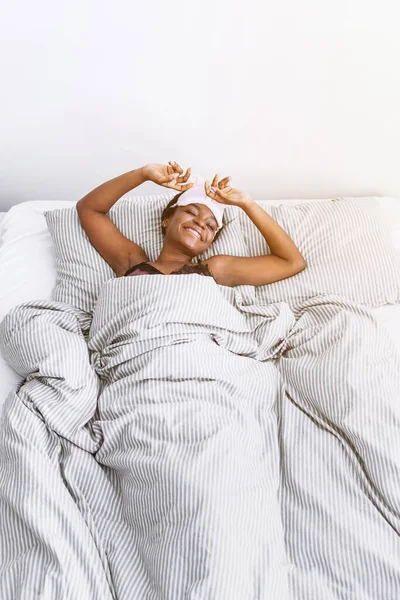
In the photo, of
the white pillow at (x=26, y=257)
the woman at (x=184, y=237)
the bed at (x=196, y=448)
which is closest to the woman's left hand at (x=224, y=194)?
the woman at (x=184, y=237)

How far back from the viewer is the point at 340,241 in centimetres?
176

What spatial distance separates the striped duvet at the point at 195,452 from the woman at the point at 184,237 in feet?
0.68

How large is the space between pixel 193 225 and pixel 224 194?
5.1 inches

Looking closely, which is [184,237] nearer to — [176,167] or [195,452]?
[176,167]

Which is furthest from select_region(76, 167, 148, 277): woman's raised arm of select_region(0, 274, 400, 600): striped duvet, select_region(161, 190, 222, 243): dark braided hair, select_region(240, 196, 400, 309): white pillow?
select_region(240, 196, 400, 309): white pillow

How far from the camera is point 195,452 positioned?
1.03 m

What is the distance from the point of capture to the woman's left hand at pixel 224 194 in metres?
1.61

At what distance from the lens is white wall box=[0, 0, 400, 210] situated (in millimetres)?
1703

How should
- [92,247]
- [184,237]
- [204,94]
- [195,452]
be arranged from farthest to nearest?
[204,94]
[92,247]
[184,237]
[195,452]

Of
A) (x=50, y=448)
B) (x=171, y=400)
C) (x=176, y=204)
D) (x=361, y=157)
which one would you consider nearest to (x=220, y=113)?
(x=176, y=204)

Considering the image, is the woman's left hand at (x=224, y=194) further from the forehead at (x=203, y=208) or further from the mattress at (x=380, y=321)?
the mattress at (x=380, y=321)

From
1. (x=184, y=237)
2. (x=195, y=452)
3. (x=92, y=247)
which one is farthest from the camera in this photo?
(x=92, y=247)

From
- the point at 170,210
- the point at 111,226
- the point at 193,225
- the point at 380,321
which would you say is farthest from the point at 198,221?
the point at 380,321

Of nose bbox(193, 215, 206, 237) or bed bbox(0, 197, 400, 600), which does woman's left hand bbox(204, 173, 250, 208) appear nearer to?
nose bbox(193, 215, 206, 237)
